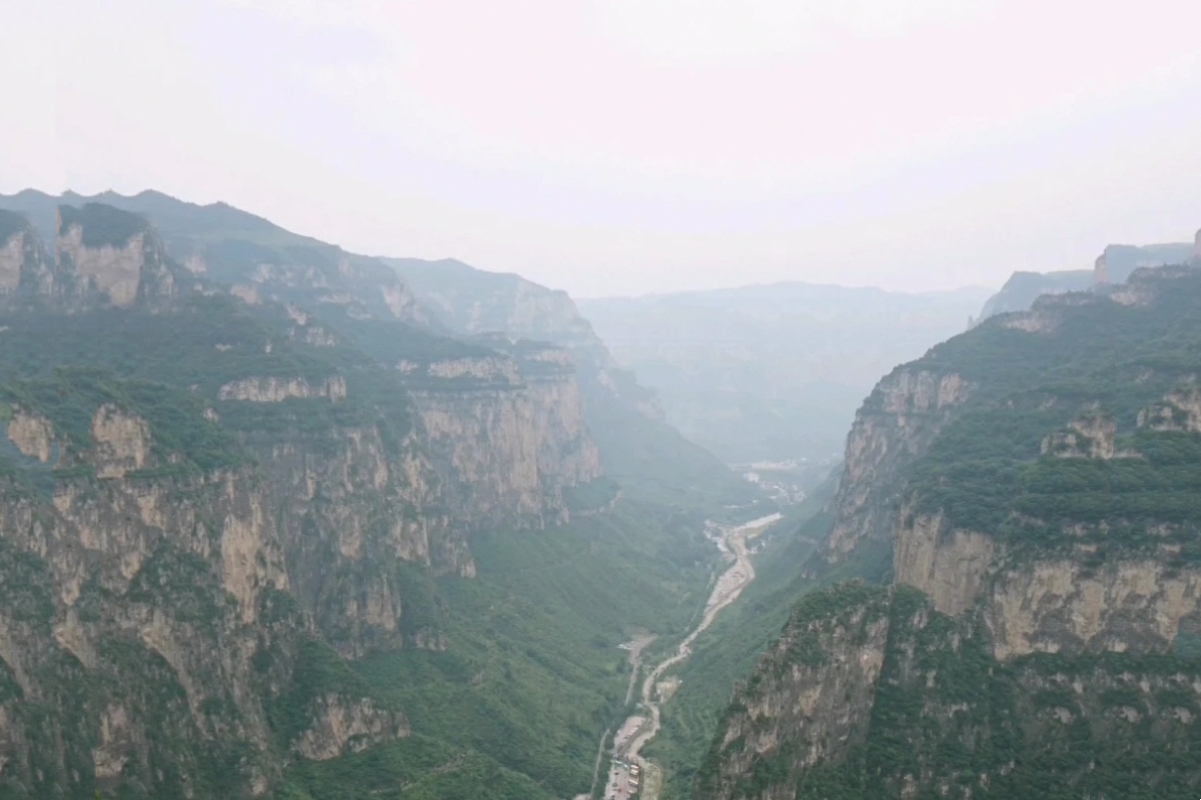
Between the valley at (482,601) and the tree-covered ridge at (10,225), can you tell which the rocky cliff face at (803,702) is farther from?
the tree-covered ridge at (10,225)

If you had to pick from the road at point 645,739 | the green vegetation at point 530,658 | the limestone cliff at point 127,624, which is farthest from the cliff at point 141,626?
the road at point 645,739

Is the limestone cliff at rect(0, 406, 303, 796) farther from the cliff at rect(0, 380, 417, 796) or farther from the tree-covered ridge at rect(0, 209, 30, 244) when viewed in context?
the tree-covered ridge at rect(0, 209, 30, 244)

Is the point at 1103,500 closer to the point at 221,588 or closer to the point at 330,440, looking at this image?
the point at 221,588

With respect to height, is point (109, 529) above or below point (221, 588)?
above

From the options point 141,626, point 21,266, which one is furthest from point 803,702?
point 21,266

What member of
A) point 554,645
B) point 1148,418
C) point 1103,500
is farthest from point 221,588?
point 1148,418
